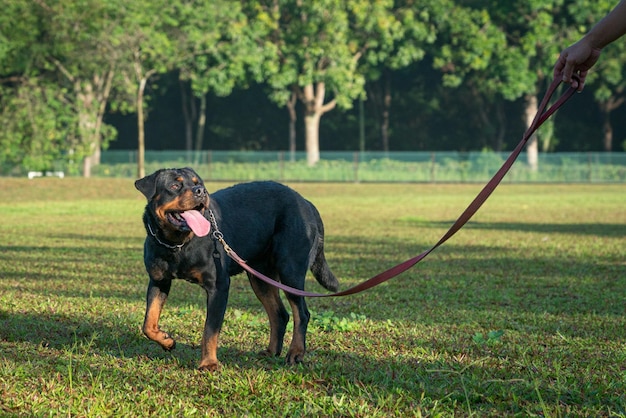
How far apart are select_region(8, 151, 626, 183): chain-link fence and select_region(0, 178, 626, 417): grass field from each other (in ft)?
113

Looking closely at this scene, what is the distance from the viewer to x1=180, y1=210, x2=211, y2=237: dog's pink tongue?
5668mm

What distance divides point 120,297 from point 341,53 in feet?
135

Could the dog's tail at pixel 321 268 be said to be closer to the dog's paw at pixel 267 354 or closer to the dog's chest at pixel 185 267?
the dog's paw at pixel 267 354

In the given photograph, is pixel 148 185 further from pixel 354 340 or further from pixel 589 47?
pixel 589 47

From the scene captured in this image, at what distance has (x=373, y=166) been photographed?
168 ft

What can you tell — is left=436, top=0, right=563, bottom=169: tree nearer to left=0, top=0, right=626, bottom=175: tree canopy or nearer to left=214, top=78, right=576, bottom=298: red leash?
left=0, top=0, right=626, bottom=175: tree canopy

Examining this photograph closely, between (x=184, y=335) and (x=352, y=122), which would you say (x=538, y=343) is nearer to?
(x=184, y=335)

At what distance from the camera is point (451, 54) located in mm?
54531

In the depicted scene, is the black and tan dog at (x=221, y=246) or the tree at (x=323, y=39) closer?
the black and tan dog at (x=221, y=246)

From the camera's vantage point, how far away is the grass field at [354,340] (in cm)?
507

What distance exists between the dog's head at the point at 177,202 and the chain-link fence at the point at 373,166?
143 ft

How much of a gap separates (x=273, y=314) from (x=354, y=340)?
0.79m

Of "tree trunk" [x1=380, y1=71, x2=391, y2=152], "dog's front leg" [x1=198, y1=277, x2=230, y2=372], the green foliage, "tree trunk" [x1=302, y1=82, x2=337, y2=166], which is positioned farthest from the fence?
"dog's front leg" [x1=198, y1=277, x2=230, y2=372]

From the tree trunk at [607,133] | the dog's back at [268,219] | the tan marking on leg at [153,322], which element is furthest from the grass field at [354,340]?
the tree trunk at [607,133]
